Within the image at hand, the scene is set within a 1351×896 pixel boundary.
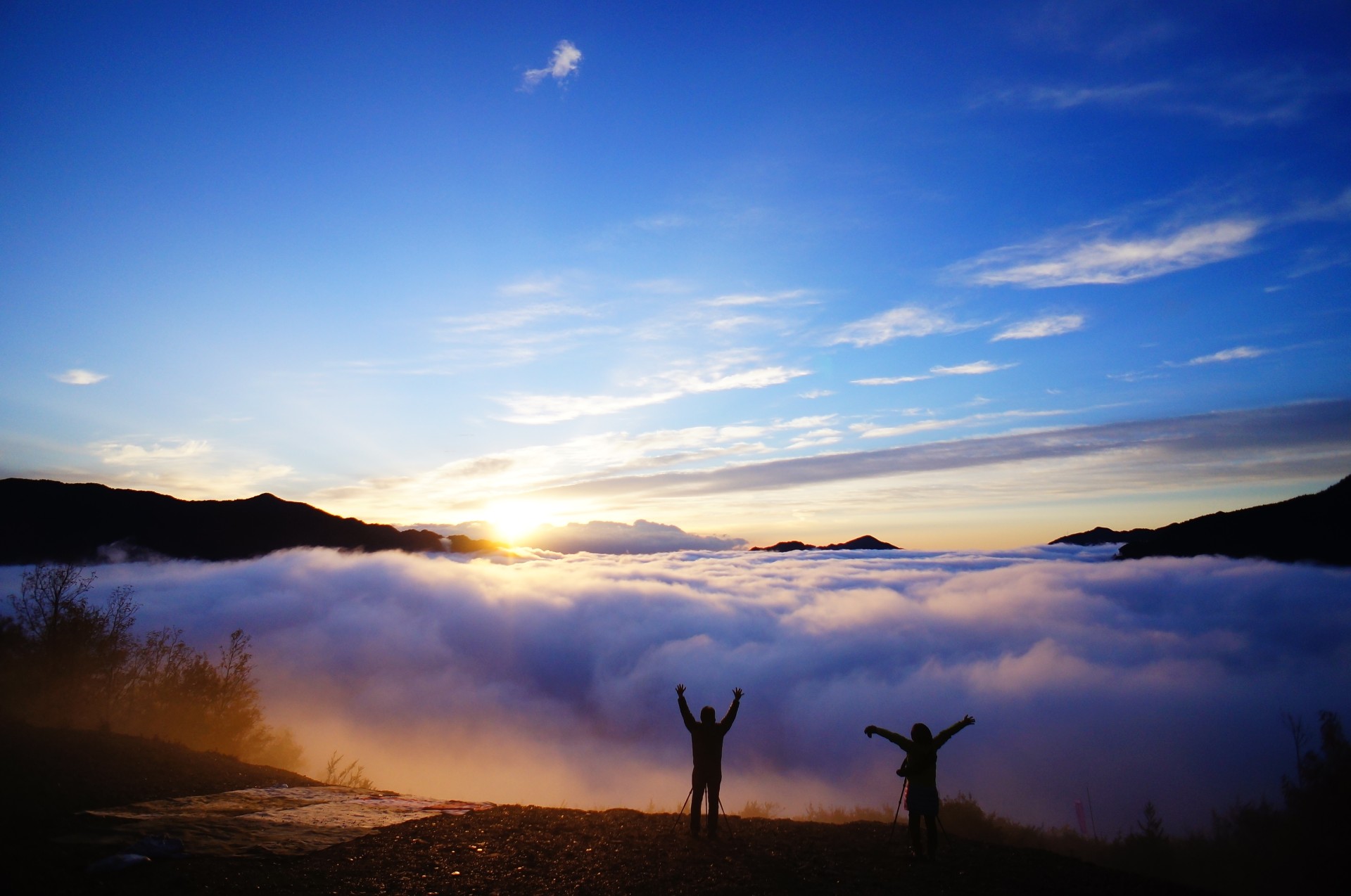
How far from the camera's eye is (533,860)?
9.52 metres

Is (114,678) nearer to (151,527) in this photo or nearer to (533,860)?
(533,860)

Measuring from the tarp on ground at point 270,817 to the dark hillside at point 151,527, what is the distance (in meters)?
140

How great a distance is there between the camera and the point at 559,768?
8050 cm

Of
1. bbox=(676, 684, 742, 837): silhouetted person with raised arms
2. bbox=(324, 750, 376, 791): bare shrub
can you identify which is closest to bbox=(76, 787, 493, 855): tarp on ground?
bbox=(324, 750, 376, 791): bare shrub

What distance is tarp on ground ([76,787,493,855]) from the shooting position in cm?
912

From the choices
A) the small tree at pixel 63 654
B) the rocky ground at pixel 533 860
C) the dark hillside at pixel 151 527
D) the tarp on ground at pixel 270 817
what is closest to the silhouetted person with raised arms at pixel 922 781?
the rocky ground at pixel 533 860

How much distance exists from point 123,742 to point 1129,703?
90879 mm

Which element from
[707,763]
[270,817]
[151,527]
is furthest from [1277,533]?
[151,527]

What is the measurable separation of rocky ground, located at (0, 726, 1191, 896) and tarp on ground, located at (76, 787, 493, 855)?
490 millimetres

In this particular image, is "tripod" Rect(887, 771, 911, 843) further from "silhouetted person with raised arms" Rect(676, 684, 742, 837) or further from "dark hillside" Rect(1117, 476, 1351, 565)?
"dark hillside" Rect(1117, 476, 1351, 565)

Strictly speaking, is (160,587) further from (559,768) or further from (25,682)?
(25,682)

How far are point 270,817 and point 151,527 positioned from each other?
16632 centimetres

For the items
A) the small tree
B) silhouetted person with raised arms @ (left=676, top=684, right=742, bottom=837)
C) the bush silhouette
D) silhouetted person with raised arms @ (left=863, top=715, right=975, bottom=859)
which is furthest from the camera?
the bush silhouette

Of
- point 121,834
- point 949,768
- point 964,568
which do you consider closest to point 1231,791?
point 949,768
